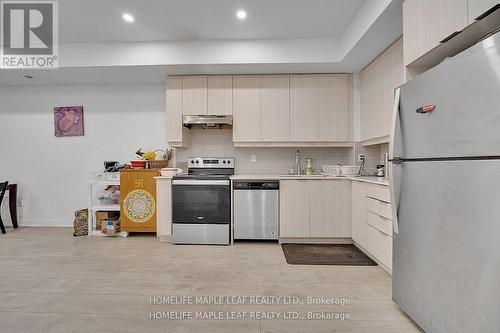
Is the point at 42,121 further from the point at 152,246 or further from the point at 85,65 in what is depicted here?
the point at 152,246

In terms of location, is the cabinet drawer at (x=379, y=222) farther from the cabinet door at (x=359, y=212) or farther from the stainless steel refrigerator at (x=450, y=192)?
the stainless steel refrigerator at (x=450, y=192)

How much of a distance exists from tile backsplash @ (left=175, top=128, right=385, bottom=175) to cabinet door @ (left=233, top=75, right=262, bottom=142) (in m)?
0.37

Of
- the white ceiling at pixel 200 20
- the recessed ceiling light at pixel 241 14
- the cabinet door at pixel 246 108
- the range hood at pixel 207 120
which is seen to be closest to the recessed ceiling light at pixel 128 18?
the white ceiling at pixel 200 20

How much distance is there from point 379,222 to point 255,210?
57.8 inches

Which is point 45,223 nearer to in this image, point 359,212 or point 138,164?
point 138,164

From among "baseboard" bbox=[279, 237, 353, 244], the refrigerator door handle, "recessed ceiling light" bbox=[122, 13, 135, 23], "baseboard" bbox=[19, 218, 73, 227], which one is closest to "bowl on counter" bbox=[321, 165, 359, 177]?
"baseboard" bbox=[279, 237, 353, 244]

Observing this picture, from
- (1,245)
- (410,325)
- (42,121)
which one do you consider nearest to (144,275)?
(410,325)

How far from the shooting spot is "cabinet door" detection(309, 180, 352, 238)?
3.36 metres

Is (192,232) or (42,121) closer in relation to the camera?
(192,232)

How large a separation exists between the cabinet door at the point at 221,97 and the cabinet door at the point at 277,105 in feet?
1.56

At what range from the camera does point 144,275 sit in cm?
246

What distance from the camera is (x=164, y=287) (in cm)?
222

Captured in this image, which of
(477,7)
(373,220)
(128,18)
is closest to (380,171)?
(373,220)

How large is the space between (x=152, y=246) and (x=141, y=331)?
1786mm
